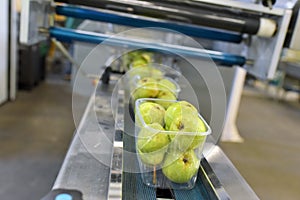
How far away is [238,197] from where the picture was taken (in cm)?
61

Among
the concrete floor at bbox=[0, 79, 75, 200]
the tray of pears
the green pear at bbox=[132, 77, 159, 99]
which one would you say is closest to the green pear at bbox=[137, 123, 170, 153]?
the tray of pears

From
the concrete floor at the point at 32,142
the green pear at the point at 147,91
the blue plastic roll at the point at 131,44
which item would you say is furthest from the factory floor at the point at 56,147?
the green pear at the point at 147,91

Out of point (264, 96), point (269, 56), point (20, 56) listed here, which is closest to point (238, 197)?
point (269, 56)

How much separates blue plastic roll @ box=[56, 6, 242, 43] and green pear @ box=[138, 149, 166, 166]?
756 millimetres

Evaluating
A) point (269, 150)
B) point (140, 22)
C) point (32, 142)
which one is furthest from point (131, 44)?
point (269, 150)

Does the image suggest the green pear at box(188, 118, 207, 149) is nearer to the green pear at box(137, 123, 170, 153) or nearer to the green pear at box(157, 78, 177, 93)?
the green pear at box(137, 123, 170, 153)

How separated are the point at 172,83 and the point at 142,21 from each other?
38 cm

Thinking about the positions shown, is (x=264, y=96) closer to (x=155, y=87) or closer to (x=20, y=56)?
(x=20, y=56)

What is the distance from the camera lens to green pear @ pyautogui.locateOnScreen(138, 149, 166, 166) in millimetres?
565

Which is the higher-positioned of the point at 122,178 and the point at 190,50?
the point at 190,50

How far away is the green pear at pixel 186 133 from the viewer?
1.78 feet

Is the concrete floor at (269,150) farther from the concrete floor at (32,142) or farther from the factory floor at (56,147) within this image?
the concrete floor at (32,142)

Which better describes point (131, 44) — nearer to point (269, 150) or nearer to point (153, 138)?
point (153, 138)

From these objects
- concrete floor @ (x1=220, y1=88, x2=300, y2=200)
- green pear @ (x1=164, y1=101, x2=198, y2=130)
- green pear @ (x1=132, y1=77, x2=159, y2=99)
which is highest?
green pear @ (x1=164, y1=101, x2=198, y2=130)
